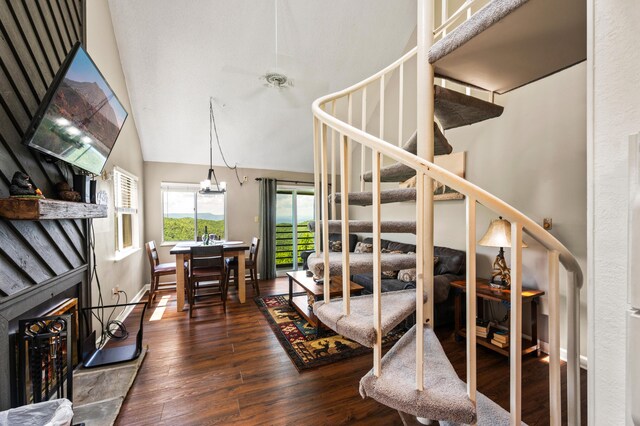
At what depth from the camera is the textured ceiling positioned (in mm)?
2914

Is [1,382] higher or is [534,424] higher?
[1,382]

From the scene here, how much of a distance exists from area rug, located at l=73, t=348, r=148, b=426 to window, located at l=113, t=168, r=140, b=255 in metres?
1.71

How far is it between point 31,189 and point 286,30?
118 inches

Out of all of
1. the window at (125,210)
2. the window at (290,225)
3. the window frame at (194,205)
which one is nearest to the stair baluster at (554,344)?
the window at (125,210)

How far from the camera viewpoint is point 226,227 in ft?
16.8

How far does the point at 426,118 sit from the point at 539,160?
1823mm

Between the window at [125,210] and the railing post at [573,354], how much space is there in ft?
13.4

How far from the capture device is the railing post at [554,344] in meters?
0.92

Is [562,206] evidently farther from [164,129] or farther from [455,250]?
[164,129]

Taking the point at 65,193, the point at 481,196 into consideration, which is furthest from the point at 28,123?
the point at 481,196

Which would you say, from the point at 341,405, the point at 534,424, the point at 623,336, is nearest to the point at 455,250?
the point at 534,424

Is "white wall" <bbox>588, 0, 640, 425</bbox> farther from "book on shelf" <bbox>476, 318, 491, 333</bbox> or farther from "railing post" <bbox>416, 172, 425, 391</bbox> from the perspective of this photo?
"book on shelf" <bbox>476, 318, 491, 333</bbox>

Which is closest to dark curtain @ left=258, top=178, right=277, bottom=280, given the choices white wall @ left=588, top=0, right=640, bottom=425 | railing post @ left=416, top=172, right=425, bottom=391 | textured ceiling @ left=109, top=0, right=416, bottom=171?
textured ceiling @ left=109, top=0, right=416, bottom=171

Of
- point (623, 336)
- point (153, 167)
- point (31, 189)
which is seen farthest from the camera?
point (153, 167)
